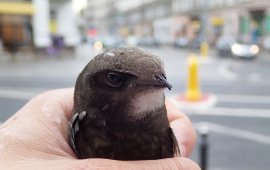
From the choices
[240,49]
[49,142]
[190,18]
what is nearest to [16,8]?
[240,49]

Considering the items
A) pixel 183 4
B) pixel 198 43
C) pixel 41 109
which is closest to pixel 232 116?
pixel 41 109

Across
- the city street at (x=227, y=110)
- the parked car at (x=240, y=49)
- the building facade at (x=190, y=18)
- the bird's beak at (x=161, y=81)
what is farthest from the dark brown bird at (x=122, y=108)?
the building facade at (x=190, y=18)

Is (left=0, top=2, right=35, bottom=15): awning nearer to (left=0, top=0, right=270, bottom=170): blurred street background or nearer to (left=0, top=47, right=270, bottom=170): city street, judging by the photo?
(left=0, top=0, right=270, bottom=170): blurred street background

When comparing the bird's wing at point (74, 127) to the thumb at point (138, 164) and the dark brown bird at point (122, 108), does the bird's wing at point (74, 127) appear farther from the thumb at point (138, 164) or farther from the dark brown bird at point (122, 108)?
the thumb at point (138, 164)

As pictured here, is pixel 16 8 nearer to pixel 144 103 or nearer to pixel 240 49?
pixel 240 49

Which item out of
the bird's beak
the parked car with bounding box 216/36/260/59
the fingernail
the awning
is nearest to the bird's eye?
the bird's beak

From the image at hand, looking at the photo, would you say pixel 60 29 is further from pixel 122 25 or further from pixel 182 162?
pixel 122 25
